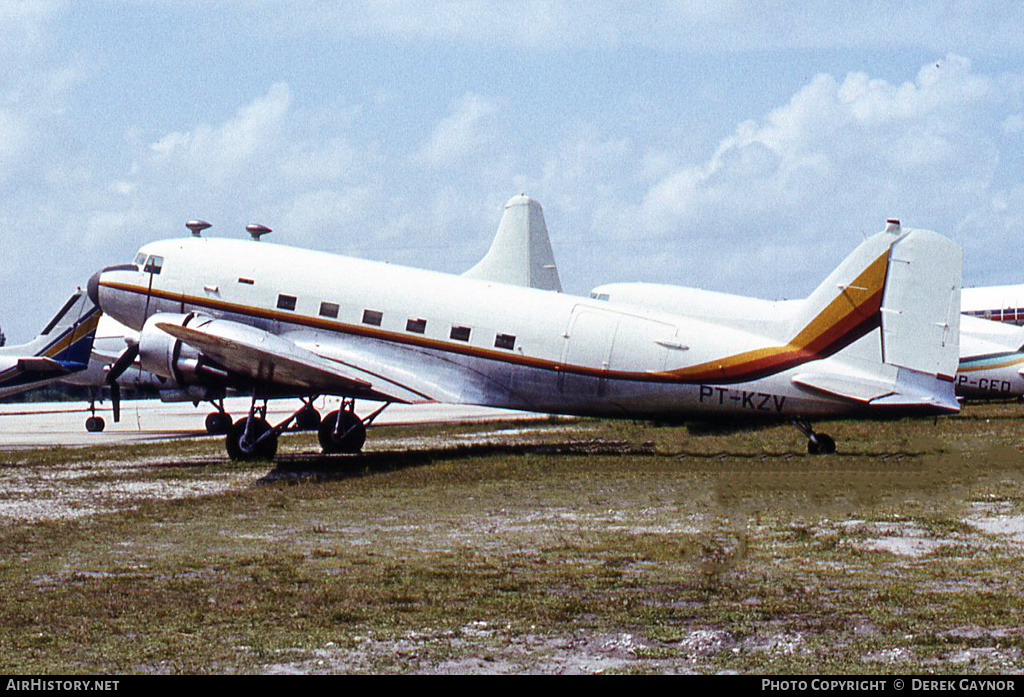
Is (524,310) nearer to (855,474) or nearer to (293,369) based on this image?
(293,369)

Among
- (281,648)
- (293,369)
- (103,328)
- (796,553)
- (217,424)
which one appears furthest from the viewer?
(103,328)

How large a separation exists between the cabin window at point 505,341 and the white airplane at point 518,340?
33 millimetres

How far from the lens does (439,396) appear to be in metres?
27.8

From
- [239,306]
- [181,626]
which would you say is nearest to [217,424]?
[239,306]

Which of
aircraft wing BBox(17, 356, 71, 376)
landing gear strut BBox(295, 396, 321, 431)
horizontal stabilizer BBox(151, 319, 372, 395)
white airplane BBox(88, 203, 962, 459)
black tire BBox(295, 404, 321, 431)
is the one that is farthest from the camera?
aircraft wing BBox(17, 356, 71, 376)

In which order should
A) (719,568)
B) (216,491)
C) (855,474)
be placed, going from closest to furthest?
1. (719,568)
2. (855,474)
3. (216,491)

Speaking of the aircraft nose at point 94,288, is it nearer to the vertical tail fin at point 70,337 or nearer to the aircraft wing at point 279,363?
the aircraft wing at point 279,363

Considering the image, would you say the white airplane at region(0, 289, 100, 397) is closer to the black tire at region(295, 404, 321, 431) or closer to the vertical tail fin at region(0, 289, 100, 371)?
the vertical tail fin at region(0, 289, 100, 371)

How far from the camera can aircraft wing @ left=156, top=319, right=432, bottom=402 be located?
86.5ft

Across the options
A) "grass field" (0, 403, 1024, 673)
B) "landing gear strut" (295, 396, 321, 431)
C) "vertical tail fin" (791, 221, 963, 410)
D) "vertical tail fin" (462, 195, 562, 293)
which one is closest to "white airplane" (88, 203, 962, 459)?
"vertical tail fin" (791, 221, 963, 410)

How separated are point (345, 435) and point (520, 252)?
51.2ft

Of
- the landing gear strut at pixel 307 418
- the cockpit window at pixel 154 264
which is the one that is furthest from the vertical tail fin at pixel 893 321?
the cockpit window at pixel 154 264

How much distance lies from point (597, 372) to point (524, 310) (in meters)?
2.41

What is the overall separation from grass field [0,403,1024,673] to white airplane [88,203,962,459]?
78.8 inches
